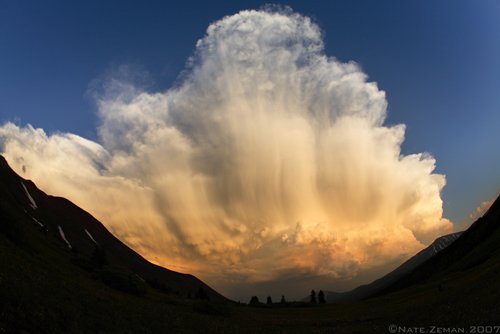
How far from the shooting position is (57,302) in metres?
25.8

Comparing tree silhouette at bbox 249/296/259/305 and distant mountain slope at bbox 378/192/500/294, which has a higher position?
distant mountain slope at bbox 378/192/500/294

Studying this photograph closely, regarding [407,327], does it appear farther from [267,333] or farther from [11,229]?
[11,229]

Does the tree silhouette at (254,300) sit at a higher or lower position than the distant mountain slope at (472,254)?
lower

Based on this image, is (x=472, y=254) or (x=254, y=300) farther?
(x=254, y=300)

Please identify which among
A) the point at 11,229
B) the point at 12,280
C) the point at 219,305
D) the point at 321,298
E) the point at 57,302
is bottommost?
the point at 321,298

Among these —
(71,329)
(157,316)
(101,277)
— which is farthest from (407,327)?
(101,277)

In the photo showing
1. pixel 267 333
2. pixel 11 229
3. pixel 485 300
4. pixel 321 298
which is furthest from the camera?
pixel 321 298

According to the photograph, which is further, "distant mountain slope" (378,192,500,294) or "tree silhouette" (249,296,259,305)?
"tree silhouette" (249,296,259,305)

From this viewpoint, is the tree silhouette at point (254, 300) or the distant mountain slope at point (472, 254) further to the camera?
the tree silhouette at point (254, 300)

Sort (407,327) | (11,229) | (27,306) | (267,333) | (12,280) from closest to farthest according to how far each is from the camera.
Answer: (27,306), (12,280), (407,327), (267,333), (11,229)

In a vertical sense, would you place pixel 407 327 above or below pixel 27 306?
below

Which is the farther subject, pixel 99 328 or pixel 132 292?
pixel 132 292

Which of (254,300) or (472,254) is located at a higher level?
(472,254)

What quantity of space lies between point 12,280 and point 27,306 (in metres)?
6.03
